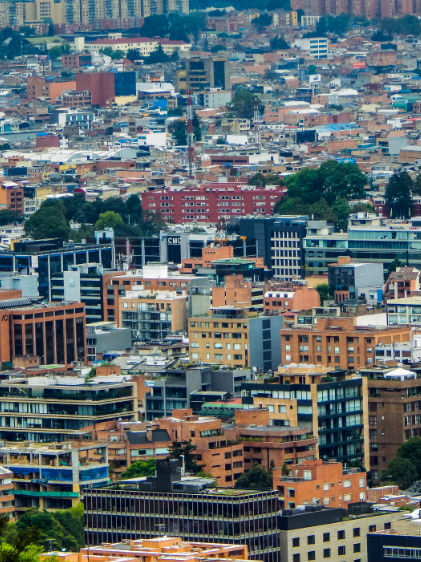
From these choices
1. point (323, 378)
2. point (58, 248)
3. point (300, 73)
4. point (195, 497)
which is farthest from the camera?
point (300, 73)

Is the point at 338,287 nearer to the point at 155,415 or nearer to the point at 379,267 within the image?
the point at 379,267

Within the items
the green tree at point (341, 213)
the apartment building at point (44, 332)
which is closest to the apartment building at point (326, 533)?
the apartment building at point (44, 332)

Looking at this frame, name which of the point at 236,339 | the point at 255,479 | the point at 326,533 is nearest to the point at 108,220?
the point at 236,339

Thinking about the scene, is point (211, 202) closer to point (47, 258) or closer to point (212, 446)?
point (47, 258)

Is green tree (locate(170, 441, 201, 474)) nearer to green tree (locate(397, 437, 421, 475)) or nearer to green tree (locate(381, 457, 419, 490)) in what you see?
green tree (locate(381, 457, 419, 490))

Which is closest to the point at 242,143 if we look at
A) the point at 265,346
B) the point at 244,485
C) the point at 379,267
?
the point at 379,267
